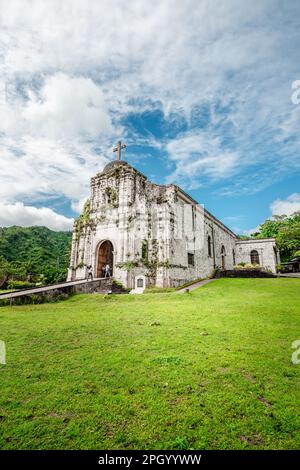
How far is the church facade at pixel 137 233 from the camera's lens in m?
18.7

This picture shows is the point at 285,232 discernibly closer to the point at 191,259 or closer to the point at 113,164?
the point at 191,259

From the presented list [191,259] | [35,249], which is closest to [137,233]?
[191,259]

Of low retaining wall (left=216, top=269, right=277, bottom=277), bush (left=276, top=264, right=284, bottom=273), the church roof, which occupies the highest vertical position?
A: the church roof

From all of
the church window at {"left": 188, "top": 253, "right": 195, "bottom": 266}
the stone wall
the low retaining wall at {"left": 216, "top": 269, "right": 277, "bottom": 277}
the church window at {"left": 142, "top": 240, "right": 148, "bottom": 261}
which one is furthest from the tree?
the church window at {"left": 142, "top": 240, "right": 148, "bottom": 261}

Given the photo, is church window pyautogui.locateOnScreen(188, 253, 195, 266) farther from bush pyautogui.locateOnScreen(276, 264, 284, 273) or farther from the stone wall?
the stone wall

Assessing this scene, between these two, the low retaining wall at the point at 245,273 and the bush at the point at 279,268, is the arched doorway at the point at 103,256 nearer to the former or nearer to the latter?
the low retaining wall at the point at 245,273

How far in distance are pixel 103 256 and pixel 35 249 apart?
29470mm

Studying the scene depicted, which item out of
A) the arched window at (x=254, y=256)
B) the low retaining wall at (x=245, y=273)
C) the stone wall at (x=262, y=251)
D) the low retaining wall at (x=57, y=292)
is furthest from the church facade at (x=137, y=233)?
the arched window at (x=254, y=256)

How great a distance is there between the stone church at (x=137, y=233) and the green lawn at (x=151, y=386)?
1103 cm

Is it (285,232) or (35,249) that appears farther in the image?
(35,249)

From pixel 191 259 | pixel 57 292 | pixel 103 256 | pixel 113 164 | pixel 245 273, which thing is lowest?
pixel 57 292

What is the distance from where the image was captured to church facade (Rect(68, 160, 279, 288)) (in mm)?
18672

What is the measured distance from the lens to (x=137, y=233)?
19.2 meters
